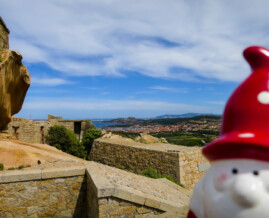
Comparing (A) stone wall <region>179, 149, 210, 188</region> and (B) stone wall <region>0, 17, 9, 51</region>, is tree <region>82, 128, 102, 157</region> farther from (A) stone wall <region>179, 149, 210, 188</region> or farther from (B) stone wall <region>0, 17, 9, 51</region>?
(B) stone wall <region>0, 17, 9, 51</region>

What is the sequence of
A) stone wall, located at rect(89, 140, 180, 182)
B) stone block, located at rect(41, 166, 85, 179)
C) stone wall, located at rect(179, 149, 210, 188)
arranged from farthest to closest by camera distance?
1. stone wall, located at rect(89, 140, 180, 182)
2. stone wall, located at rect(179, 149, 210, 188)
3. stone block, located at rect(41, 166, 85, 179)

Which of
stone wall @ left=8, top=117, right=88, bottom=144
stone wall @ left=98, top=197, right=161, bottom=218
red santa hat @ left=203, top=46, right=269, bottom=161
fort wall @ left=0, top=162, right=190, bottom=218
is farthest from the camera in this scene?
stone wall @ left=8, top=117, right=88, bottom=144

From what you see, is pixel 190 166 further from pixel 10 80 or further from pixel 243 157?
pixel 243 157

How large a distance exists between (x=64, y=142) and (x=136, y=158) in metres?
9.54

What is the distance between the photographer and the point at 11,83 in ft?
28.3

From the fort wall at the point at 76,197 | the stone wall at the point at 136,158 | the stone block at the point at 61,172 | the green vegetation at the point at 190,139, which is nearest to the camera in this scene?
the fort wall at the point at 76,197

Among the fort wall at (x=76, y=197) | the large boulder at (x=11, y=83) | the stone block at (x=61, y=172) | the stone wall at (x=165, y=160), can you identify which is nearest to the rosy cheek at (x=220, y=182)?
the fort wall at (x=76, y=197)

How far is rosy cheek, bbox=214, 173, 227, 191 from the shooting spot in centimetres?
165

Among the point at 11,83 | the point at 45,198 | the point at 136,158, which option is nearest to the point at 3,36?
the point at 11,83

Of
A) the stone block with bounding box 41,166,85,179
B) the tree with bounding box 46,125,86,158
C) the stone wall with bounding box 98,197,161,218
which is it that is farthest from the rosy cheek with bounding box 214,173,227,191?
the tree with bounding box 46,125,86,158

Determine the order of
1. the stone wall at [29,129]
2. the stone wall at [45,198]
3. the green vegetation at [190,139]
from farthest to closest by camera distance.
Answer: the green vegetation at [190,139], the stone wall at [29,129], the stone wall at [45,198]

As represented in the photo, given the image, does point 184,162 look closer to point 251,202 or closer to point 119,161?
point 119,161

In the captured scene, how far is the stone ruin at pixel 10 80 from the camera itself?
769 centimetres

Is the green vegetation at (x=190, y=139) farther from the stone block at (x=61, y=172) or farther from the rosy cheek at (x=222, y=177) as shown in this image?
the rosy cheek at (x=222, y=177)
